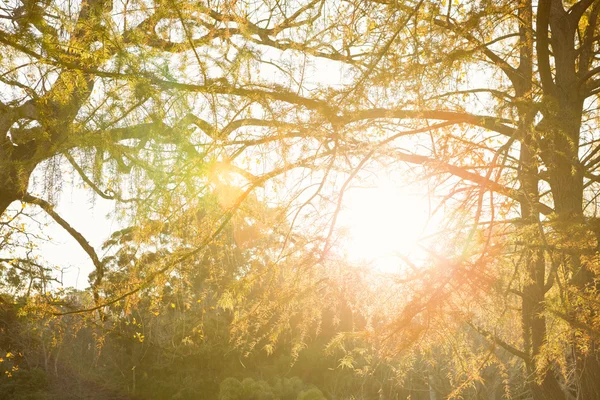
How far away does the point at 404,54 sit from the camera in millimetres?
3227

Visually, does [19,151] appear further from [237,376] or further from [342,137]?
[237,376]

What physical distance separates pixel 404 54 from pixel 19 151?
3.34 metres

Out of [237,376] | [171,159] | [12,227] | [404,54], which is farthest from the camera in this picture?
[237,376]

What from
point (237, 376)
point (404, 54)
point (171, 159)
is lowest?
point (237, 376)

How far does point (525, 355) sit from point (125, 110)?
10.7ft

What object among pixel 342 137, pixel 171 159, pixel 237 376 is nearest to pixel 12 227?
pixel 171 159

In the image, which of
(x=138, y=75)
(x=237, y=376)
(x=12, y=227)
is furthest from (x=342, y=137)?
(x=237, y=376)

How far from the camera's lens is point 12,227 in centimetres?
661

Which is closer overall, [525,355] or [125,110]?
[125,110]

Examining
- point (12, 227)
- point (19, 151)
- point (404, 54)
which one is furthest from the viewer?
point (12, 227)

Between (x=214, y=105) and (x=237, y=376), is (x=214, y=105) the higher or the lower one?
the higher one

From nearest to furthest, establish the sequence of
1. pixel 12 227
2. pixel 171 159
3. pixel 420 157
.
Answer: pixel 171 159 < pixel 420 157 < pixel 12 227

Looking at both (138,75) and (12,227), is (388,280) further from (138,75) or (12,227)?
(12,227)

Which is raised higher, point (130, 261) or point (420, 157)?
point (420, 157)
